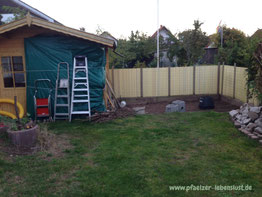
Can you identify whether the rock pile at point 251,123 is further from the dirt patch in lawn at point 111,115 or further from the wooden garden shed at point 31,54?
the wooden garden shed at point 31,54

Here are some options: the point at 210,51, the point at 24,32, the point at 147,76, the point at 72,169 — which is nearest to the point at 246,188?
the point at 72,169

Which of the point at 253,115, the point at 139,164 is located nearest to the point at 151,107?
the point at 253,115

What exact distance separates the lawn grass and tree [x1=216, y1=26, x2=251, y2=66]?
373cm

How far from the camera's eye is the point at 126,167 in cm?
470

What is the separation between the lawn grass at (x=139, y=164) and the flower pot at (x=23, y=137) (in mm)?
375

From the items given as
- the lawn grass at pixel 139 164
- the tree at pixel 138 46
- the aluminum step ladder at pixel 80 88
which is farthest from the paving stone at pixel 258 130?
the tree at pixel 138 46

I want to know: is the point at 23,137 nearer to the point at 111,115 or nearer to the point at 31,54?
the point at 111,115

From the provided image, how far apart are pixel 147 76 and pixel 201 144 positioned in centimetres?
692

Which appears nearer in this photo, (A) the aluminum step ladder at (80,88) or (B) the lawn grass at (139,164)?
(B) the lawn grass at (139,164)

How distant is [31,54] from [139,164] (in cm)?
549

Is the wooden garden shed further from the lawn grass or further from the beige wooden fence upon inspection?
the beige wooden fence

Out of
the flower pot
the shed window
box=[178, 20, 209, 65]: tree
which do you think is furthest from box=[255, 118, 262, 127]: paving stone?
box=[178, 20, 209, 65]: tree

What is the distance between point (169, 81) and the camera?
1255 centimetres

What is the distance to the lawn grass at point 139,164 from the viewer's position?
156 inches
